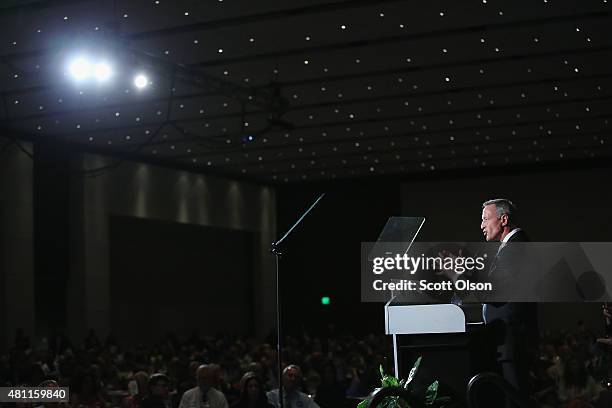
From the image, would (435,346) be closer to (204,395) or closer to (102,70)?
(204,395)

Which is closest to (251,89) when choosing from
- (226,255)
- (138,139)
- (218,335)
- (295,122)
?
(295,122)

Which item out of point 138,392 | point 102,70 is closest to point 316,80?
point 102,70

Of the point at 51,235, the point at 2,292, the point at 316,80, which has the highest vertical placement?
the point at 316,80

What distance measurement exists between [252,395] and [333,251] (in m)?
18.9

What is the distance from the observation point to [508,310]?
169 inches

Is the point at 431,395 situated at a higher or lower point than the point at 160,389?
higher

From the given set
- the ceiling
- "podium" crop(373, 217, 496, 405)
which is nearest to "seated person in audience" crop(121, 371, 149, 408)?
the ceiling

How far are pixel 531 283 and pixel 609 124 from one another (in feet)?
54.0

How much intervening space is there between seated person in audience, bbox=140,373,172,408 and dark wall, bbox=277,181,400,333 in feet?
58.9

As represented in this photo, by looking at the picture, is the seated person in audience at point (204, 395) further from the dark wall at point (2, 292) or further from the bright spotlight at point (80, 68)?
the dark wall at point (2, 292)

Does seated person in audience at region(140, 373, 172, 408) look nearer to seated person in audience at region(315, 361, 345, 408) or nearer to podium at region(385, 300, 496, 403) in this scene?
seated person in audience at region(315, 361, 345, 408)

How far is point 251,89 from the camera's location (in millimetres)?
15547

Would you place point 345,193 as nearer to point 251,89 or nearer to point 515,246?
point 251,89

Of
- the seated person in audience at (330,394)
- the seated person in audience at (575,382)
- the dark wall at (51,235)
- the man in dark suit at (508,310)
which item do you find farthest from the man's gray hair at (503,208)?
the dark wall at (51,235)
